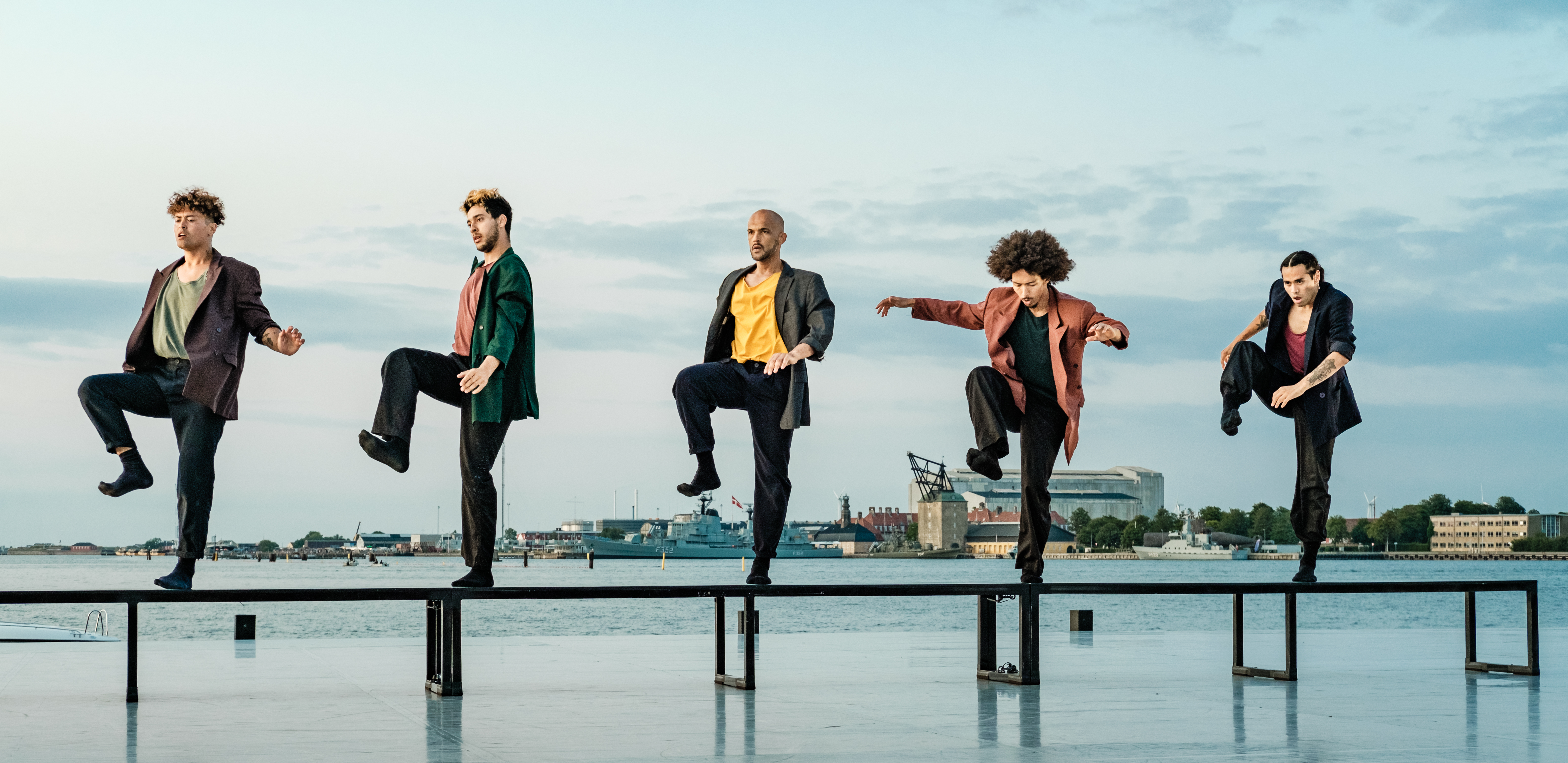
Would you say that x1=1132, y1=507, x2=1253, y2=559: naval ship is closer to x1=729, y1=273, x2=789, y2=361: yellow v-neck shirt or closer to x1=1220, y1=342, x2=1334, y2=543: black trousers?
x1=1220, y1=342, x2=1334, y2=543: black trousers

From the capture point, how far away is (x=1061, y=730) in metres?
7.36

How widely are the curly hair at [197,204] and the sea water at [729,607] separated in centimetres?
275

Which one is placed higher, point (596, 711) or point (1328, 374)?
point (1328, 374)

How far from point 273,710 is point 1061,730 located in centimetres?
449

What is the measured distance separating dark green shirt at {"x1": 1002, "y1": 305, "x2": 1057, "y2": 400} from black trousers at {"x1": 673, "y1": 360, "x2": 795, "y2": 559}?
5.53ft

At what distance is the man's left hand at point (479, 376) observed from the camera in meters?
8.46

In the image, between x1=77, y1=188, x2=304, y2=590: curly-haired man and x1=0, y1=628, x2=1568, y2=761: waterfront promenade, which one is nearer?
x1=0, y1=628, x2=1568, y2=761: waterfront promenade

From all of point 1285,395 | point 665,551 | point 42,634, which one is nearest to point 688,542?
point 665,551

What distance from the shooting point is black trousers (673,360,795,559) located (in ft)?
30.1

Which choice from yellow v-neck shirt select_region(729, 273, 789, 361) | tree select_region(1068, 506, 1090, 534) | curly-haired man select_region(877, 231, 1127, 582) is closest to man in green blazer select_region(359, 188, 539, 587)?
yellow v-neck shirt select_region(729, 273, 789, 361)

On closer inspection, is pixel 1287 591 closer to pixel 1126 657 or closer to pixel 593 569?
pixel 1126 657

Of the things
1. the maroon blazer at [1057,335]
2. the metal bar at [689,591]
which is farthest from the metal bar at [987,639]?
the maroon blazer at [1057,335]

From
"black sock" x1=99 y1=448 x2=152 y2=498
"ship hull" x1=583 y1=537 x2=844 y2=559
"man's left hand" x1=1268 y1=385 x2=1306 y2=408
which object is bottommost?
"ship hull" x1=583 y1=537 x2=844 y2=559

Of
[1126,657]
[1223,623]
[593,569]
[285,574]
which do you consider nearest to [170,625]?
[1223,623]
